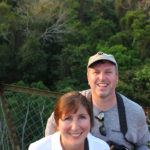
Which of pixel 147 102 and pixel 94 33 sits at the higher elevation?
pixel 94 33

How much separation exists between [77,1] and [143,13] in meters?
5.88

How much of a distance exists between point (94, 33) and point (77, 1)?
13.8 ft

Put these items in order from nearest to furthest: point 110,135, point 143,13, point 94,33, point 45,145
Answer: point 45,145, point 110,135, point 94,33, point 143,13

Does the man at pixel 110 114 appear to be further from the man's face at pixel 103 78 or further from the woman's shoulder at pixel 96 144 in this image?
the woman's shoulder at pixel 96 144

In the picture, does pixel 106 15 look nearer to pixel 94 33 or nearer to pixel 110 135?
pixel 94 33

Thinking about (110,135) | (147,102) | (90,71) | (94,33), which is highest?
(94,33)

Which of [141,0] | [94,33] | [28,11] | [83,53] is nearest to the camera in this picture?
[83,53]

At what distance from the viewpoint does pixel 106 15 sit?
22.2m

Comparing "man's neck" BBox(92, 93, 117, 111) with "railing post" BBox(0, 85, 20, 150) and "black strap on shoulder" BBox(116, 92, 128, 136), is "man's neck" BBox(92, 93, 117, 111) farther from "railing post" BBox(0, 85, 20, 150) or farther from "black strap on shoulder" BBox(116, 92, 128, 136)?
"railing post" BBox(0, 85, 20, 150)

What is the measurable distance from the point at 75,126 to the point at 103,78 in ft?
1.22

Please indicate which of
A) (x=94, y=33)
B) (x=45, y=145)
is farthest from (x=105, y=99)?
(x=94, y=33)

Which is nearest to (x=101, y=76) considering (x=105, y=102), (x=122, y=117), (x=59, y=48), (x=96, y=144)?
(x=105, y=102)

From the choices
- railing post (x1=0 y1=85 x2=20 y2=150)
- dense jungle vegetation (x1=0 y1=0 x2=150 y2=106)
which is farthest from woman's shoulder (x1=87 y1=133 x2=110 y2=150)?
dense jungle vegetation (x1=0 y1=0 x2=150 y2=106)

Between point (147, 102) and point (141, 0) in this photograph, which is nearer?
point (147, 102)
